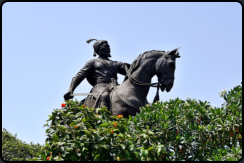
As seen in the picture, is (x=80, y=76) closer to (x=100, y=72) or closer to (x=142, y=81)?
(x=100, y=72)

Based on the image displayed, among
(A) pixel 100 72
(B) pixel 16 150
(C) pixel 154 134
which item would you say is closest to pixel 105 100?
(A) pixel 100 72

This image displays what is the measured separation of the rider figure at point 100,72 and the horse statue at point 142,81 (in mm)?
796

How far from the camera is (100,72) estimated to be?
1255 centimetres

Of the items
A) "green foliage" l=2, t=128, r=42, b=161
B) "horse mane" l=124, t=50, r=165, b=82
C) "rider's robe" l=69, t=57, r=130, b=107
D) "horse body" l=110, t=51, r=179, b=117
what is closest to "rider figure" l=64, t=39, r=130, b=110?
"rider's robe" l=69, t=57, r=130, b=107

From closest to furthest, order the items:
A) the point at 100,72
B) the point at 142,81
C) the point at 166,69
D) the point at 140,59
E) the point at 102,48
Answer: the point at 166,69 → the point at 142,81 → the point at 140,59 → the point at 100,72 → the point at 102,48

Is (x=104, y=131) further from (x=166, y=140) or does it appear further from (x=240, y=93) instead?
(x=240, y=93)

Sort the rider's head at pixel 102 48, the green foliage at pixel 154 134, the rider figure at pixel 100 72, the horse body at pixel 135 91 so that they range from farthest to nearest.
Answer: the rider's head at pixel 102 48 → the rider figure at pixel 100 72 → the horse body at pixel 135 91 → the green foliage at pixel 154 134

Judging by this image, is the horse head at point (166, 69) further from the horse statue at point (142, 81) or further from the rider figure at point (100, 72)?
the rider figure at point (100, 72)

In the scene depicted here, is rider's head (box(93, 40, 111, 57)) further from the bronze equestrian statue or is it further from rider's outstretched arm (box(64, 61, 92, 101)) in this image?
the bronze equestrian statue

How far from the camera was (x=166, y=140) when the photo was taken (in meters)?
8.66

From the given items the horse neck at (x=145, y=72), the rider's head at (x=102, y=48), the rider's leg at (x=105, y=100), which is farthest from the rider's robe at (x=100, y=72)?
the horse neck at (x=145, y=72)

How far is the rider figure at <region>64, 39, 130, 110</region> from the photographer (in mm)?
12373

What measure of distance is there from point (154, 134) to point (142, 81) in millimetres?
3060

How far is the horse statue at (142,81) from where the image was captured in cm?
1116
